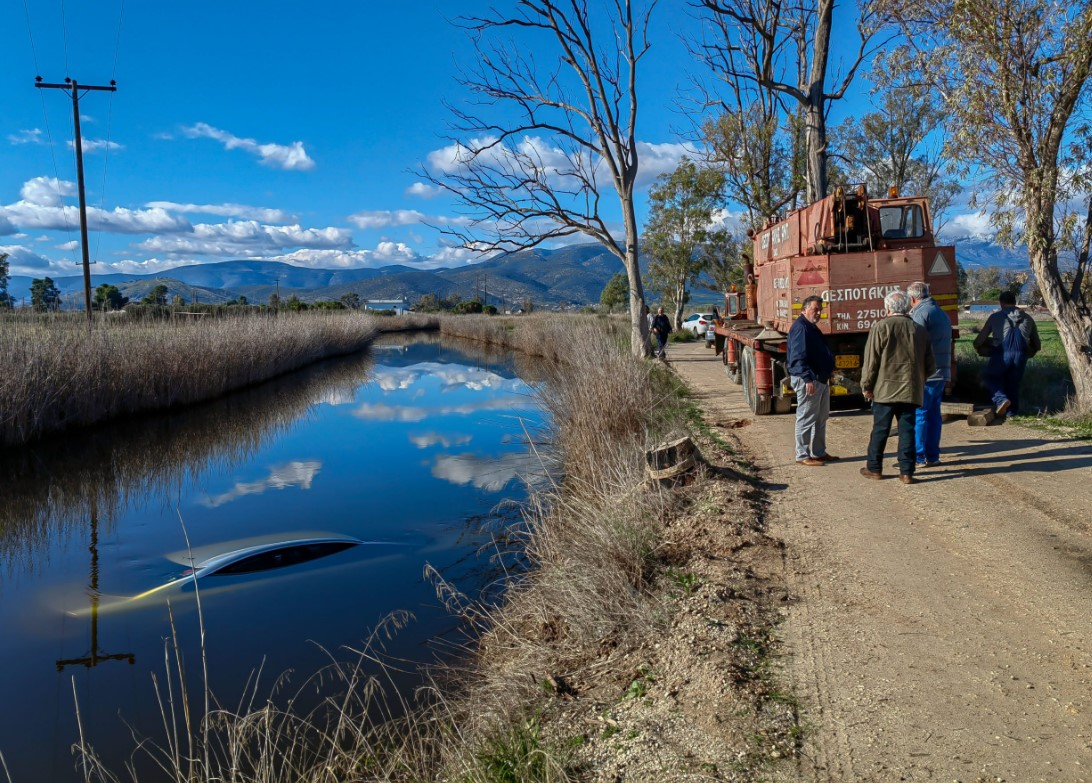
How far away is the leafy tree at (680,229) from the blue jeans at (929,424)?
2564cm

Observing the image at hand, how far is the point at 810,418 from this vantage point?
877 centimetres

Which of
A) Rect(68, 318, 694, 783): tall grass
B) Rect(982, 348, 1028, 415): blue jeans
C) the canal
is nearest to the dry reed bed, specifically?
the canal

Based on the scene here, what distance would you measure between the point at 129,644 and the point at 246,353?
66.3ft

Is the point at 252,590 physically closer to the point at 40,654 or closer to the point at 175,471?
the point at 40,654

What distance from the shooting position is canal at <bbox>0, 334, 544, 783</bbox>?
5.98 meters

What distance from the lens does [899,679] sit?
13.5ft

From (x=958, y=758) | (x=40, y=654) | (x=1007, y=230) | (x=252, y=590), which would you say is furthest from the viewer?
(x=1007, y=230)

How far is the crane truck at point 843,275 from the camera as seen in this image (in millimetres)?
10891

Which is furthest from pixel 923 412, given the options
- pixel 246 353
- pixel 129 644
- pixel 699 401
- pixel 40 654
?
pixel 246 353

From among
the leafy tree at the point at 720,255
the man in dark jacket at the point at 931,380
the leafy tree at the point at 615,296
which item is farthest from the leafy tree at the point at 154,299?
the leafy tree at the point at 615,296

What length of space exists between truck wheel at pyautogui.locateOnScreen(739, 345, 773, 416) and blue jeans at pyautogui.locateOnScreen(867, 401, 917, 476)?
4450 millimetres

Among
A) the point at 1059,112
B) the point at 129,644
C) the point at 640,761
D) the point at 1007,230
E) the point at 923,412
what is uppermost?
the point at 1059,112

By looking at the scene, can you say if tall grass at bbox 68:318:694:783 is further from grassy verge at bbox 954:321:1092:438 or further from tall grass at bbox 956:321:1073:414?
tall grass at bbox 956:321:1073:414

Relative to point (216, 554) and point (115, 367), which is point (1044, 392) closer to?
point (216, 554)
